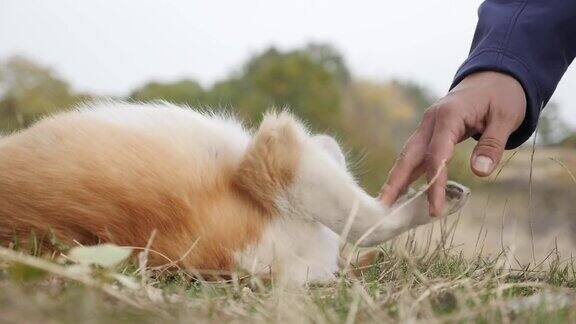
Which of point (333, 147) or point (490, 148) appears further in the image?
point (333, 147)

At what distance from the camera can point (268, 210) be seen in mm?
2488

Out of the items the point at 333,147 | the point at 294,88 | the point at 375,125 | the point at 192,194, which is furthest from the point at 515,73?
the point at 294,88

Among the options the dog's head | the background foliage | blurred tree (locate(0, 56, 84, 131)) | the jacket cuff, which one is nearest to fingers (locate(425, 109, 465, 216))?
the jacket cuff

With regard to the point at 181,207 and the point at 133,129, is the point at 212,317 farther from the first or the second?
the point at 133,129

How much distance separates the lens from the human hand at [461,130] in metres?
2.52

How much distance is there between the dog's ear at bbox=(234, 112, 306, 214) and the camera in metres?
2.48

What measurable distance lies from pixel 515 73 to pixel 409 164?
60 cm

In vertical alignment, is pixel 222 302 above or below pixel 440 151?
below

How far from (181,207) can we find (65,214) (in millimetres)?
386

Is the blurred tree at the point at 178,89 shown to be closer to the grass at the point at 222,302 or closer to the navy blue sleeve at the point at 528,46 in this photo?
the navy blue sleeve at the point at 528,46

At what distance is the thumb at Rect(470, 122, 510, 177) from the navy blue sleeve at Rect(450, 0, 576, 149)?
292mm

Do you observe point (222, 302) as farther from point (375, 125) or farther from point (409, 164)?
point (375, 125)

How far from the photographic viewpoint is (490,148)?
8.32ft

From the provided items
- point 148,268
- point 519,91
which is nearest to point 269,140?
point 148,268
